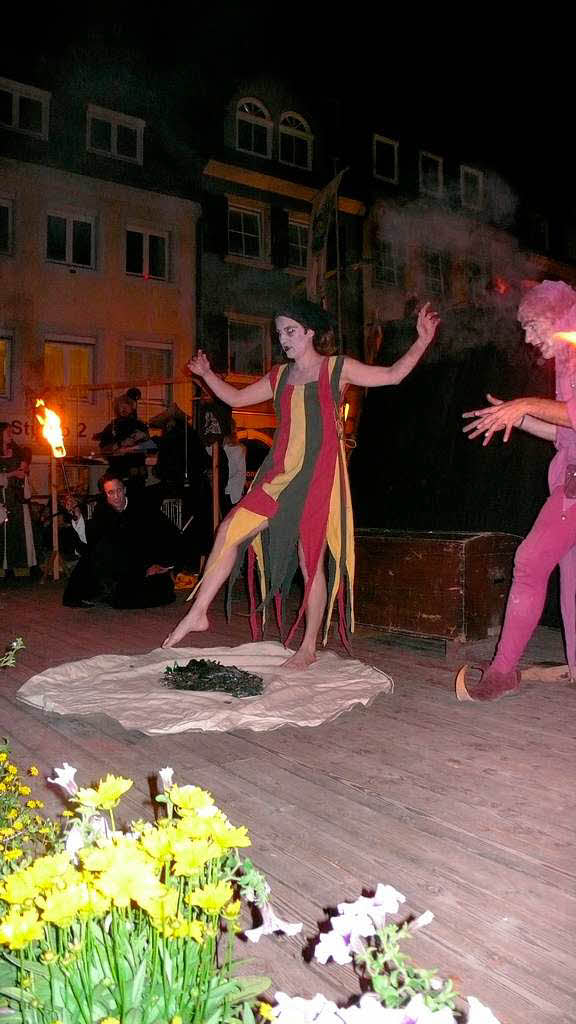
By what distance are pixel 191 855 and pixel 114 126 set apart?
59.2 feet

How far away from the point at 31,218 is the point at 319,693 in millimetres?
14164

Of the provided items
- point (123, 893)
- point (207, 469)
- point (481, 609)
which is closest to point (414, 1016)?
point (123, 893)

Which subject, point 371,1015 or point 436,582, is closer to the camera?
point 371,1015

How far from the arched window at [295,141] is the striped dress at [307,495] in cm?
1700

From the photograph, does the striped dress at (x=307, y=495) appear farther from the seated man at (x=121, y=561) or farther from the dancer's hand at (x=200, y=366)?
the seated man at (x=121, y=561)

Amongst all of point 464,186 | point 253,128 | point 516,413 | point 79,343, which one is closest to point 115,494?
point 516,413

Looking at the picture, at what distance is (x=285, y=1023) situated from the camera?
87cm

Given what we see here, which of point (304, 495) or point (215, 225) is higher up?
point (215, 225)

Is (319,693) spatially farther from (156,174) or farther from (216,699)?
(156,174)

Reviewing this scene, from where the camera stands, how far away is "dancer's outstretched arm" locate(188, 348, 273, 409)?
14.1 ft

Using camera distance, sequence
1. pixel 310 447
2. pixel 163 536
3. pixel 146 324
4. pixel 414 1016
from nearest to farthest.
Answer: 1. pixel 414 1016
2. pixel 310 447
3. pixel 163 536
4. pixel 146 324

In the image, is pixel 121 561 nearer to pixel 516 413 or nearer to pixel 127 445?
pixel 127 445

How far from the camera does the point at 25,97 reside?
15.3m

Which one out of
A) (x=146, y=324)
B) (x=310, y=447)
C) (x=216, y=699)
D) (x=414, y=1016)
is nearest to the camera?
(x=414, y=1016)
